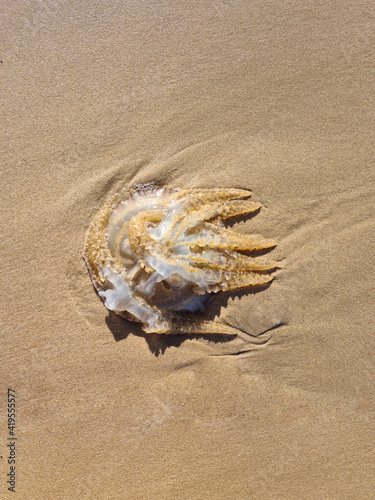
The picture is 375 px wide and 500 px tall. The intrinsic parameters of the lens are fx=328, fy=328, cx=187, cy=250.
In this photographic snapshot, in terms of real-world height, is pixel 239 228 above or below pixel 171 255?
below

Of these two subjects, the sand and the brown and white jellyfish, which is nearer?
the brown and white jellyfish

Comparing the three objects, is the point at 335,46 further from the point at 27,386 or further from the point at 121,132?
the point at 27,386

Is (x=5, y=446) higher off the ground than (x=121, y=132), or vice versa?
(x=121, y=132)

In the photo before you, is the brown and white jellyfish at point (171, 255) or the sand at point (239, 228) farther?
the sand at point (239, 228)

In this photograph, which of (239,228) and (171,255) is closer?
(171,255)

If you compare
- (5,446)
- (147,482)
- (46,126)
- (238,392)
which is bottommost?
(147,482)

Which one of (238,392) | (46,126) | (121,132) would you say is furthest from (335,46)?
(238,392)

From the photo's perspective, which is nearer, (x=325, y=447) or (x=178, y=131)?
(x=325, y=447)
